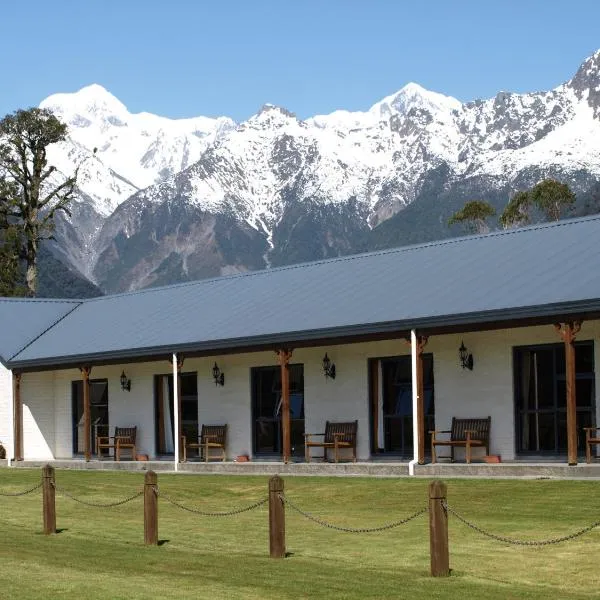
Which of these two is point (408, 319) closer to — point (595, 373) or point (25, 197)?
point (595, 373)

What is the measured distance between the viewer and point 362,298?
27.6 m

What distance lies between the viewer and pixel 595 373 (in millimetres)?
23516

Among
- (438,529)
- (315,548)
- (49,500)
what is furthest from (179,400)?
(438,529)

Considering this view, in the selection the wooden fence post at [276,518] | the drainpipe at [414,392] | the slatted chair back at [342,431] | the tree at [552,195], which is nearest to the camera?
the wooden fence post at [276,518]

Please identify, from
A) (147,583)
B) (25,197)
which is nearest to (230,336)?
(147,583)

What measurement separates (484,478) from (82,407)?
1523cm

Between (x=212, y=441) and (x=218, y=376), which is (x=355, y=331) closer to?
(x=218, y=376)

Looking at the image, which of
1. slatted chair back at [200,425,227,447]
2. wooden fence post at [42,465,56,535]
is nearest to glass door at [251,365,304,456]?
slatted chair back at [200,425,227,447]

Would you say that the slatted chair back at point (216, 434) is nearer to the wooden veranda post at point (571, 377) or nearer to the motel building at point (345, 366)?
the motel building at point (345, 366)

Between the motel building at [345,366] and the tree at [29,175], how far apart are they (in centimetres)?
2381

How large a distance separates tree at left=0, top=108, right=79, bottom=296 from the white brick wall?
24.1 metres

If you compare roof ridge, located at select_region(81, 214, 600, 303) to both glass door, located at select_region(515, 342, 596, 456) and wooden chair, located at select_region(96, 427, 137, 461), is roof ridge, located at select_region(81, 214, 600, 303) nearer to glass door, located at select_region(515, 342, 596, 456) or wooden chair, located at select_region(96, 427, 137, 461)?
glass door, located at select_region(515, 342, 596, 456)

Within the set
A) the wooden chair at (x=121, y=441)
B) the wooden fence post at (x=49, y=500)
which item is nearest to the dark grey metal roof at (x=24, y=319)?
the wooden chair at (x=121, y=441)

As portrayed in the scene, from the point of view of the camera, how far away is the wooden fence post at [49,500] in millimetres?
18266
